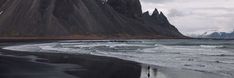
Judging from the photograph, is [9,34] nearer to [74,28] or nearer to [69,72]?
[74,28]

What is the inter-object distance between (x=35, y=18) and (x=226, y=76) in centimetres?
16311

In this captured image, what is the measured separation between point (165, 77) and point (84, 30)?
171m

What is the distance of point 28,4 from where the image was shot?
192750mm

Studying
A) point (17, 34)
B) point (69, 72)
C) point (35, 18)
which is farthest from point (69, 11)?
point (69, 72)

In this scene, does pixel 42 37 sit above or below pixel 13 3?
below

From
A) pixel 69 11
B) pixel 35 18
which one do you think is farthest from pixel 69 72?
pixel 69 11

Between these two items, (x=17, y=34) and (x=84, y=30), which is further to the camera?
(x=84, y=30)

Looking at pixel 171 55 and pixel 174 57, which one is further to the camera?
pixel 171 55

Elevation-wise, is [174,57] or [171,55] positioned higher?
[174,57]

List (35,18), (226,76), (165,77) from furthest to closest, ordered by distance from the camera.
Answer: (35,18) < (226,76) < (165,77)

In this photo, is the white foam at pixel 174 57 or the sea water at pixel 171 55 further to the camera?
the white foam at pixel 174 57

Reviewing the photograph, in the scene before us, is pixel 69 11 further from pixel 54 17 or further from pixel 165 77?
pixel 165 77

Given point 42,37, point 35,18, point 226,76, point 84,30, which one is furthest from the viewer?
point 84,30

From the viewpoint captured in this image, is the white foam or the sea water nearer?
the sea water
